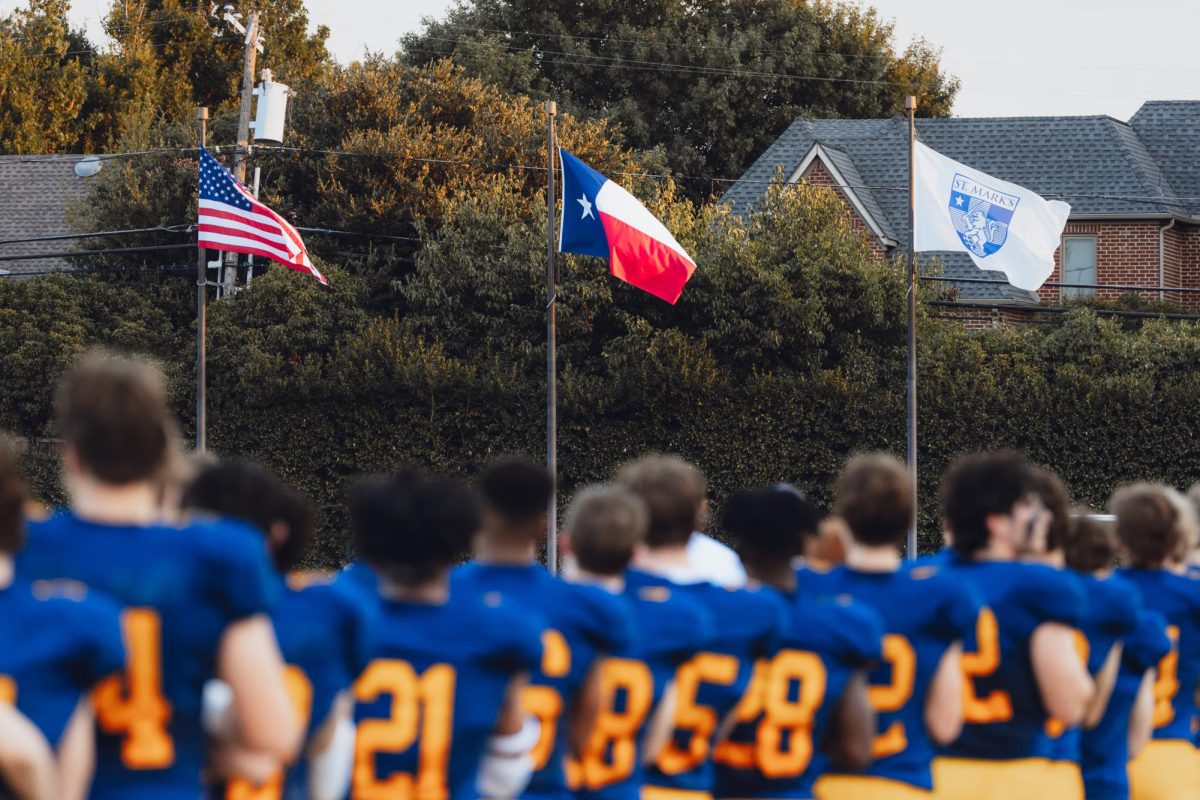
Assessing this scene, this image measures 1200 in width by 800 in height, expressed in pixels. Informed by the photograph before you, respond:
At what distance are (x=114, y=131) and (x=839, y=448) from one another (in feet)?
106

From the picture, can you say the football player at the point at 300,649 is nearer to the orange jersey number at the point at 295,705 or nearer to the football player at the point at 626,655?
the orange jersey number at the point at 295,705

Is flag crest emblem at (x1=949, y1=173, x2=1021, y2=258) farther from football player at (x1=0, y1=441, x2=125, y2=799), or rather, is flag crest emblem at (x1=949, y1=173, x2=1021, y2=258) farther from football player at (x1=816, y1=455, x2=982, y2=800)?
football player at (x1=0, y1=441, x2=125, y2=799)

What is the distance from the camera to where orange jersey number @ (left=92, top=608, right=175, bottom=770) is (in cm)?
351

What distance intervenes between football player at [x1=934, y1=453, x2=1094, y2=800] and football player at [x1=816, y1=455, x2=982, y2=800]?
122 mm

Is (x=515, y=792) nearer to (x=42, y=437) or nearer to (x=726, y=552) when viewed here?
(x=726, y=552)

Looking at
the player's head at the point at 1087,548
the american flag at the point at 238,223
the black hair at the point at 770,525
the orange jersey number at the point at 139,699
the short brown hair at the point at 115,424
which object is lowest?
the orange jersey number at the point at 139,699

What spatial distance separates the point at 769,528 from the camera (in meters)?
5.00

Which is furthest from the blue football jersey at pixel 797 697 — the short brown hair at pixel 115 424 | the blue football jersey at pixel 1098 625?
the short brown hair at pixel 115 424

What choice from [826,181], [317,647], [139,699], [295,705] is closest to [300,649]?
[317,647]

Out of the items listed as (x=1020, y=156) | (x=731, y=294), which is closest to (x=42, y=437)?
(x=731, y=294)

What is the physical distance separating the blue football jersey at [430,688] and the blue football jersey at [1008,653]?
161 centimetres

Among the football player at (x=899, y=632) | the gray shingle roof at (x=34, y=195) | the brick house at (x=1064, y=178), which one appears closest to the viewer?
the football player at (x=899, y=632)

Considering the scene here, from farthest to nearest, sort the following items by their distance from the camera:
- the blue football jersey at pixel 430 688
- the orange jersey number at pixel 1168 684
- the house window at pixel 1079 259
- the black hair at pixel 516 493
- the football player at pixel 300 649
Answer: the house window at pixel 1079 259 → the orange jersey number at pixel 1168 684 → the black hair at pixel 516 493 → the blue football jersey at pixel 430 688 → the football player at pixel 300 649

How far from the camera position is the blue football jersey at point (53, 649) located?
10.8 ft
